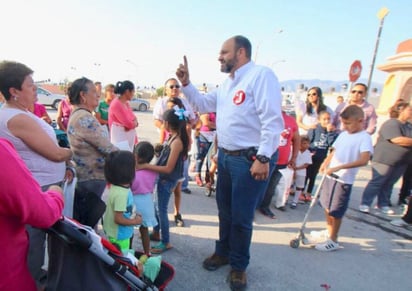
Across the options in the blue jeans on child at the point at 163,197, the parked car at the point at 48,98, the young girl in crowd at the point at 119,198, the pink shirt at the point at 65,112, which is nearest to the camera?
the young girl in crowd at the point at 119,198

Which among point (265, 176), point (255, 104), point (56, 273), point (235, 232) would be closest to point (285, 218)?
point (235, 232)

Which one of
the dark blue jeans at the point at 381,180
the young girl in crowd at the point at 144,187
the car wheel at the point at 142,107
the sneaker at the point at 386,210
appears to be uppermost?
the young girl in crowd at the point at 144,187

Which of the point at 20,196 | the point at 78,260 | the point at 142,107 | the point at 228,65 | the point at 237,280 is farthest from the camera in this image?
the point at 142,107

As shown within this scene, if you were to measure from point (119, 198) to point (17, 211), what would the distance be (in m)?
1.05

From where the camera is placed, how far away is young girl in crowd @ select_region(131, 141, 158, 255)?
255 cm

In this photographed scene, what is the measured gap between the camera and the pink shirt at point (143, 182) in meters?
2.54

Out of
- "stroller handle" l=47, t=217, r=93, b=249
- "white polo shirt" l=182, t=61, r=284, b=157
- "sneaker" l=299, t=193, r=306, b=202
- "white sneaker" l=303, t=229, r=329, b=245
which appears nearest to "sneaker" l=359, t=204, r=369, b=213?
"sneaker" l=299, t=193, r=306, b=202

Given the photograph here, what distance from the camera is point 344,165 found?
3.00 m

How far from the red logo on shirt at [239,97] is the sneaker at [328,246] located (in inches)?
87.3

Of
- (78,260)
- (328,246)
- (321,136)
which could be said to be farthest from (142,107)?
(78,260)

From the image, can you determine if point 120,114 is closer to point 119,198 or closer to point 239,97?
point 119,198

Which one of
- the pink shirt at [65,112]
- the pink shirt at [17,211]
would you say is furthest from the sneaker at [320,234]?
the pink shirt at [65,112]

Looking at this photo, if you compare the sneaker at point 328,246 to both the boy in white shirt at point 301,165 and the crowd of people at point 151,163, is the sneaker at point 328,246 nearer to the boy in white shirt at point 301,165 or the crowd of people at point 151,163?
the crowd of people at point 151,163

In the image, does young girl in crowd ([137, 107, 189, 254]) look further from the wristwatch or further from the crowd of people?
the wristwatch
